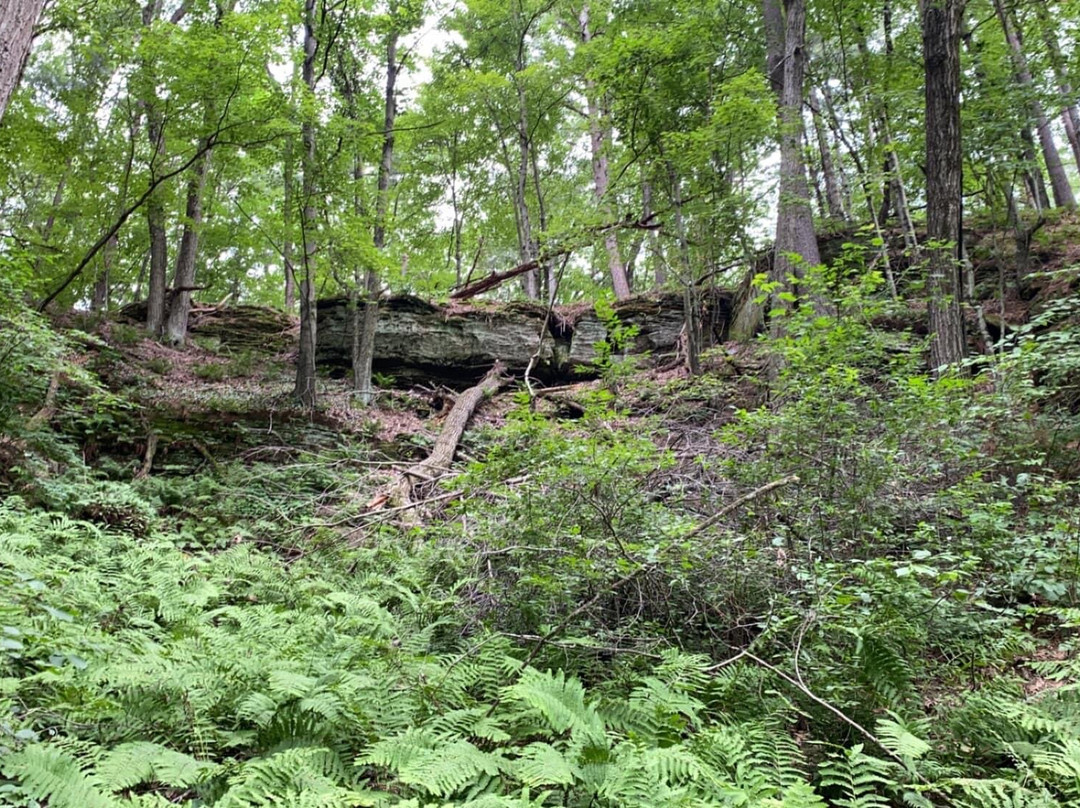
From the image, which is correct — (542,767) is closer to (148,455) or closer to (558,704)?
(558,704)

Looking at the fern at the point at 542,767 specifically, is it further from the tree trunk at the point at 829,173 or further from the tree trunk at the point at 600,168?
the tree trunk at the point at 829,173

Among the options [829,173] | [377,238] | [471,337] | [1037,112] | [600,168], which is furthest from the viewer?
[600,168]

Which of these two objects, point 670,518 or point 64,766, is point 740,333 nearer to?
point 670,518

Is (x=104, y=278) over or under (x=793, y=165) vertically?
under

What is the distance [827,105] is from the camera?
1150 cm

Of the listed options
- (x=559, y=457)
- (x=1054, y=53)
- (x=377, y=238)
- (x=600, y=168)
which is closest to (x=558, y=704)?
(x=559, y=457)

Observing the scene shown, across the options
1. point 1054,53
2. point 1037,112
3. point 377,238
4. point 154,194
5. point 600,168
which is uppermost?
point 600,168

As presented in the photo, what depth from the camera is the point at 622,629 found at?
334 cm

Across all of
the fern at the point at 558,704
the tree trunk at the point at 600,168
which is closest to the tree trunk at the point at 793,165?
the tree trunk at the point at 600,168

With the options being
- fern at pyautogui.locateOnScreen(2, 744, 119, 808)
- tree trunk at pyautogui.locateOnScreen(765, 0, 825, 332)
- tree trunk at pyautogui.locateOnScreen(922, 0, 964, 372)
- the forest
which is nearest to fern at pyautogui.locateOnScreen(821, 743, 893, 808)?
the forest

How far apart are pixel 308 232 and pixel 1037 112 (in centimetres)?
1153

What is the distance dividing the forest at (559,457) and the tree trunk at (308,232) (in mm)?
65

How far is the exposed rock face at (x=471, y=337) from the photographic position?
42.6 ft

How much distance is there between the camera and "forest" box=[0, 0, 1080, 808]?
2.40 metres
